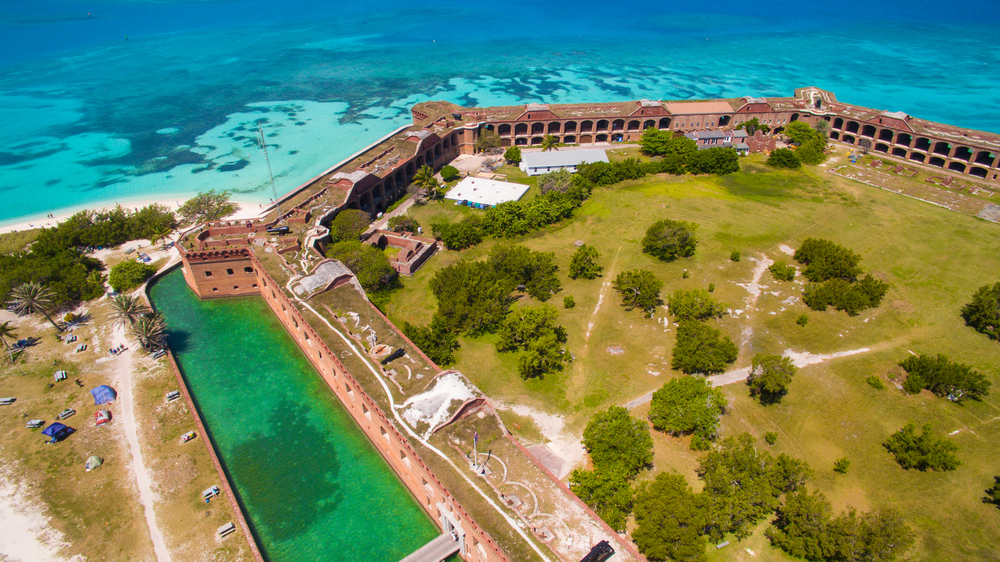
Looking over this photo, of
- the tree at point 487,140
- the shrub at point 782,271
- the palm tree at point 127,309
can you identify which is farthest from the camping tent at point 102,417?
the shrub at point 782,271

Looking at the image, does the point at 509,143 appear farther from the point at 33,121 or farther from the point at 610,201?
the point at 33,121

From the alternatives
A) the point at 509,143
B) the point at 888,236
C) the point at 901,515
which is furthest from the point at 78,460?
the point at 888,236

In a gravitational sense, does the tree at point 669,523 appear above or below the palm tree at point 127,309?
below

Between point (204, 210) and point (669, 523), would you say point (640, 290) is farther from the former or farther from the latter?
point (204, 210)

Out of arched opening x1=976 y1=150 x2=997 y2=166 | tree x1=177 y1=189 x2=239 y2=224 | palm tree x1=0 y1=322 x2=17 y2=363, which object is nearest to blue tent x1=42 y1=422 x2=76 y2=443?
palm tree x1=0 y1=322 x2=17 y2=363

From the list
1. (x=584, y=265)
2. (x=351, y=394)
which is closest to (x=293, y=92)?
(x=584, y=265)

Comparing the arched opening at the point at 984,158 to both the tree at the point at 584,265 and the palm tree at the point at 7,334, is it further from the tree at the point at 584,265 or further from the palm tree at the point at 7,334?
the palm tree at the point at 7,334

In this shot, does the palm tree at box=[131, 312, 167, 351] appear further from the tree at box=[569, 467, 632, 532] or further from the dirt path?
the tree at box=[569, 467, 632, 532]
